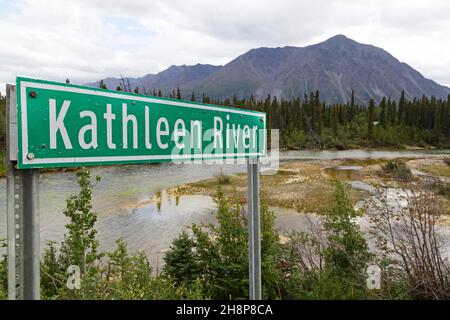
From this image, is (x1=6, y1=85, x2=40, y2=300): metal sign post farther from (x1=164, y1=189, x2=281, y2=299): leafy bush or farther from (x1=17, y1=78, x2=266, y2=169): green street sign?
(x1=164, y1=189, x2=281, y2=299): leafy bush

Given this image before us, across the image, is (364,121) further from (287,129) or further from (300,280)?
(300,280)

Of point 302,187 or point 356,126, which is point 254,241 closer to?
point 302,187

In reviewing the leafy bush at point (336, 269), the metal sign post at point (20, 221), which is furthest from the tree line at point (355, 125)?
the metal sign post at point (20, 221)

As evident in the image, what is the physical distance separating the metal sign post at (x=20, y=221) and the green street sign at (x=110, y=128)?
0.08ft

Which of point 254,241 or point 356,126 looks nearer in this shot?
point 254,241

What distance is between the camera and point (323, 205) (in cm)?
1508

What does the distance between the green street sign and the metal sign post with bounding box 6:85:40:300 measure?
3cm

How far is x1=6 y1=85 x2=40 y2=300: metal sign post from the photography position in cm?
93

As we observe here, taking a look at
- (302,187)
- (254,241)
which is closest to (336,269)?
(254,241)

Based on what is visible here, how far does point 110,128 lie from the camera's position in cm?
121

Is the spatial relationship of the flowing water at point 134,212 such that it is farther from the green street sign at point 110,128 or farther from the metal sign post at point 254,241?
the green street sign at point 110,128

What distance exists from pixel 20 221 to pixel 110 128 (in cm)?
44

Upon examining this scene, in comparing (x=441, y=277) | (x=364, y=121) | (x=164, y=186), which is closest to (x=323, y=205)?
(x=164, y=186)
